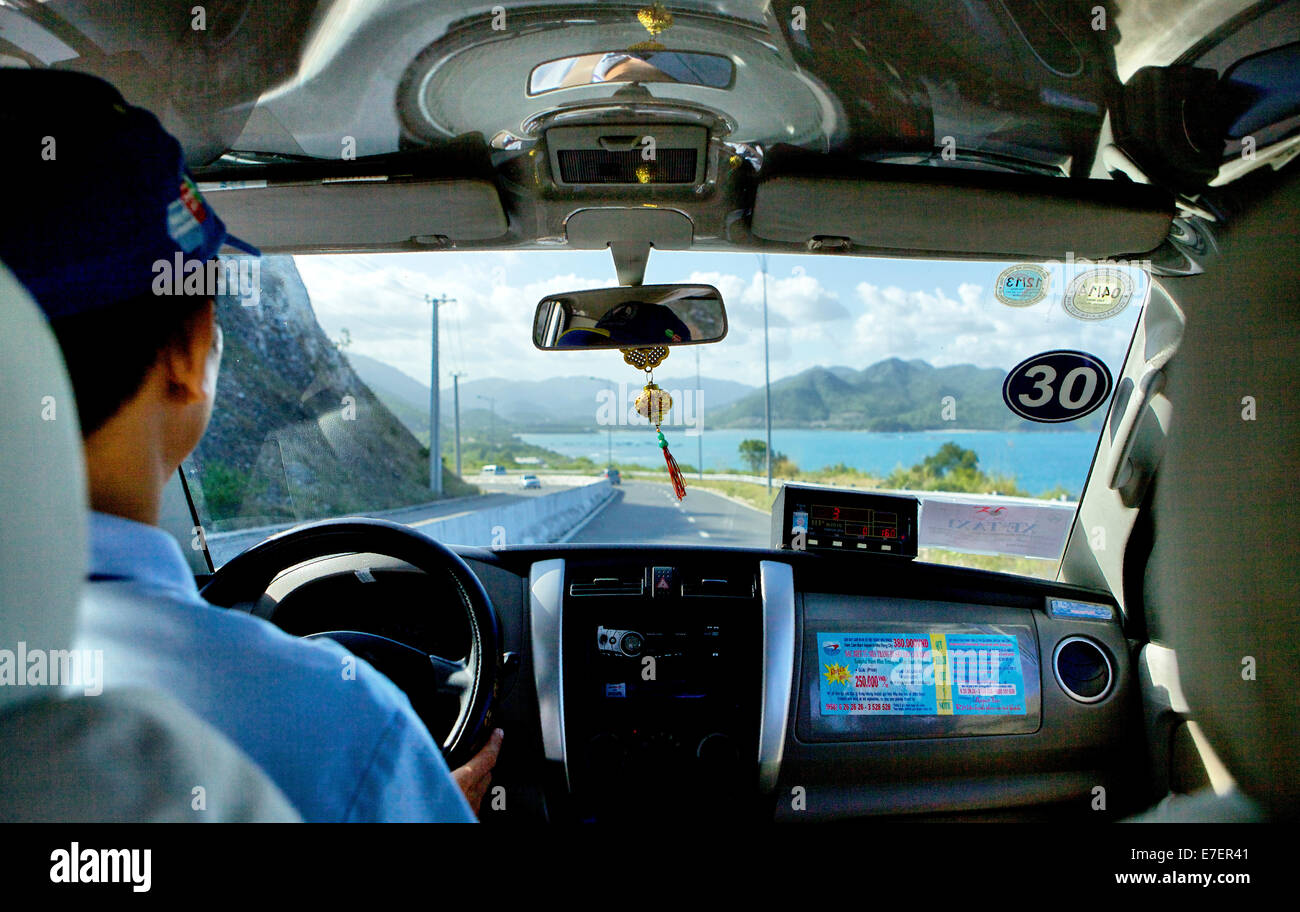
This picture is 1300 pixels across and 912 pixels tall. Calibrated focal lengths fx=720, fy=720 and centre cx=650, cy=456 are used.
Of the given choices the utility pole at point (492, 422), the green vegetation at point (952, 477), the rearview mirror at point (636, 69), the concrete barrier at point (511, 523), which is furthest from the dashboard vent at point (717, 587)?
the rearview mirror at point (636, 69)

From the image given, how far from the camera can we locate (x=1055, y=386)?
9.96ft

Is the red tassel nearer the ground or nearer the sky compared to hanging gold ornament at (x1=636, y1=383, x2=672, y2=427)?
nearer the ground

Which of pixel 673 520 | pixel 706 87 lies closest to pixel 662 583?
pixel 673 520

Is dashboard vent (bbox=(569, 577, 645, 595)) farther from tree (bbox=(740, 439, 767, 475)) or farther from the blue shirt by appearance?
the blue shirt

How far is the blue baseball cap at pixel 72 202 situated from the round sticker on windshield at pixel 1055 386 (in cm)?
298

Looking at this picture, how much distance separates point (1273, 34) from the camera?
2.05 meters

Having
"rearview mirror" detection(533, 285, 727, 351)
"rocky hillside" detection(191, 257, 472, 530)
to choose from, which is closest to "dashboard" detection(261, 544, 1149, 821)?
"rocky hillside" detection(191, 257, 472, 530)

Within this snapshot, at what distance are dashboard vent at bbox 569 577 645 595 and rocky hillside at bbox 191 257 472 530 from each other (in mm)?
955

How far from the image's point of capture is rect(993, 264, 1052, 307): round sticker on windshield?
3098 millimetres

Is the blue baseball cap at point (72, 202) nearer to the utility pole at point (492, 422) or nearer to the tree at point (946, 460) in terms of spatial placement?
the utility pole at point (492, 422)

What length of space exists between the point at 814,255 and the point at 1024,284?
91 centimetres

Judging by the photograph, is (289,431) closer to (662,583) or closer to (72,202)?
(662,583)

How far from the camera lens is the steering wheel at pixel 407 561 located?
2.03 m

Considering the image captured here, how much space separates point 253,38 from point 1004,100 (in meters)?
2.32
